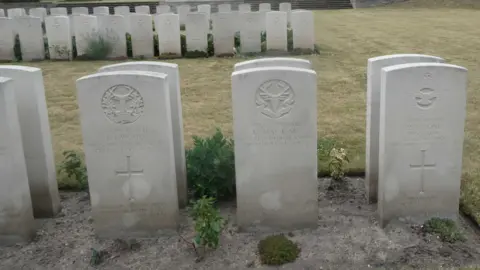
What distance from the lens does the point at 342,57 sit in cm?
1310

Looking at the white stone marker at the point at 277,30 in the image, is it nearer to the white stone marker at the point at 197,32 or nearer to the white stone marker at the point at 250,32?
the white stone marker at the point at 250,32

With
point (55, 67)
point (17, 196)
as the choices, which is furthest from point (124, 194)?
point (55, 67)

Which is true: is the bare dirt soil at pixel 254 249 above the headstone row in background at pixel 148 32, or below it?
below

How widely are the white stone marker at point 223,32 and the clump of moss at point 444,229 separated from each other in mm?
9596

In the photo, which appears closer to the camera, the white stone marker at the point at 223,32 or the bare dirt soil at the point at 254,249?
the bare dirt soil at the point at 254,249

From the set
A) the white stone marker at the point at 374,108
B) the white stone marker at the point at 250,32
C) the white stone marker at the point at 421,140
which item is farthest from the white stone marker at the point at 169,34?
the white stone marker at the point at 421,140

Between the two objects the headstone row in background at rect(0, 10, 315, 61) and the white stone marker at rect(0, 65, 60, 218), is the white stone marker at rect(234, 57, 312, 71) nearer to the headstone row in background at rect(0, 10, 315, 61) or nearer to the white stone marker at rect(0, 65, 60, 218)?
the white stone marker at rect(0, 65, 60, 218)

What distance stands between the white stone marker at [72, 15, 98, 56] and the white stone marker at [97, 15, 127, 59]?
15 centimetres

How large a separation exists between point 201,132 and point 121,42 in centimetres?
667

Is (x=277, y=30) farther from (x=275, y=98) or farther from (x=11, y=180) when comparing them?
(x=11, y=180)

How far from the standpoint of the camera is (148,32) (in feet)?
44.1

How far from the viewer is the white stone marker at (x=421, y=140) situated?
441 cm

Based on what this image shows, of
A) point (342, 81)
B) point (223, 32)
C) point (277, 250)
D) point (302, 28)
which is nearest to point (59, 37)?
point (223, 32)

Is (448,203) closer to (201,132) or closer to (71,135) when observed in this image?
(201,132)
